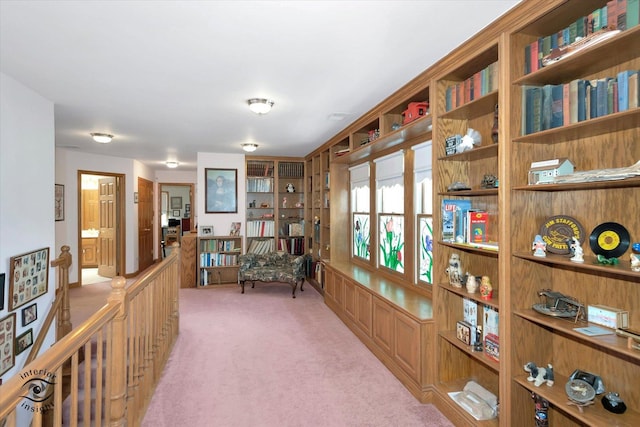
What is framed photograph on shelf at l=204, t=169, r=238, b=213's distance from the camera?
21.1 feet

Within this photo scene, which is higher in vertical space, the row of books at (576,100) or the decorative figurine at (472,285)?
the row of books at (576,100)

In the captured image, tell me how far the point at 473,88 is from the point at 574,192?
0.90 meters

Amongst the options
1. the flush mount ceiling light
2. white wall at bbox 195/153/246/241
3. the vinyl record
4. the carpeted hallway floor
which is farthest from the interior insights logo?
white wall at bbox 195/153/246/241

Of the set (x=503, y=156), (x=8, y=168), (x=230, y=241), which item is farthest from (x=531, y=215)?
(x=230, y=241)

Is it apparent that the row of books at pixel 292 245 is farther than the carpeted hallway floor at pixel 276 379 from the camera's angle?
Yes

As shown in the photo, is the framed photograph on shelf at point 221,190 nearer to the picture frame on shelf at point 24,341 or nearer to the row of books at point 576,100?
the picture frame on shelf at point 24,341

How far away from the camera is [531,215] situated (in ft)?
6.39

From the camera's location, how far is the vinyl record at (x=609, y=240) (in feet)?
5.26

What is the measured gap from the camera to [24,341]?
299cm

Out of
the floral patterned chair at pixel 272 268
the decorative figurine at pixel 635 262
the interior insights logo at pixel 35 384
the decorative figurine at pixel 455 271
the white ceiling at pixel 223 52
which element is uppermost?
the white ceiling at pixel 223 52

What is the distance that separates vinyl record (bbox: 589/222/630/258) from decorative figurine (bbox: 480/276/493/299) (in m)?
0.62

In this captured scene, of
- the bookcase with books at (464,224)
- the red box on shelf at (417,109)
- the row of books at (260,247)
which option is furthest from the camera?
the row of books at (260,247)

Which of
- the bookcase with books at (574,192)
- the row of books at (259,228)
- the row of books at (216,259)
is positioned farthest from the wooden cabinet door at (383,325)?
the row of books at (216,259)

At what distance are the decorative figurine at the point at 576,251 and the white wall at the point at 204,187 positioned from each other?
5.54 m
